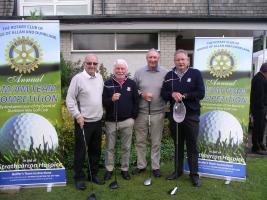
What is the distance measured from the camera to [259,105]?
7090 mm

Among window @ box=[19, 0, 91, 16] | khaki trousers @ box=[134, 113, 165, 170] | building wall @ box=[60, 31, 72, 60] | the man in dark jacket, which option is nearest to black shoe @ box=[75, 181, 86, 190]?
khaki trousers @ box=[134, 113, 165, 170]

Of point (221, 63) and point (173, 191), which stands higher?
point (221, 63)

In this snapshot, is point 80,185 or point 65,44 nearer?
point 80,185

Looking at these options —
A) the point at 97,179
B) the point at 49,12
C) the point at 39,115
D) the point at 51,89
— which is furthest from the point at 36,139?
the point at 49,12

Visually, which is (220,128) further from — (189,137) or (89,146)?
(89,146)

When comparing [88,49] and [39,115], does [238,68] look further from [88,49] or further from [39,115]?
[88,49]

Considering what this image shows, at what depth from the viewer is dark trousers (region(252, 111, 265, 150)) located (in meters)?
7.15

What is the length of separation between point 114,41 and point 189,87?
252 inches

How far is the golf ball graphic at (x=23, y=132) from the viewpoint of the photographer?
517 cm

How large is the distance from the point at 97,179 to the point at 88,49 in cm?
645

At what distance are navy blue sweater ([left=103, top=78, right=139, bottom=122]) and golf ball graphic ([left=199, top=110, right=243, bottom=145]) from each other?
47.0 inches

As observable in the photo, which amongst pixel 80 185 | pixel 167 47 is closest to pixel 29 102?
pixel 80 185

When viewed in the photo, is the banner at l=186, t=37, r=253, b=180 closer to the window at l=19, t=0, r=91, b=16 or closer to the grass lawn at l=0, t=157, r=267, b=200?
the grass lawn at l=0, t=157, r=267, b=200

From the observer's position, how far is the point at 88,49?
36.8ft
